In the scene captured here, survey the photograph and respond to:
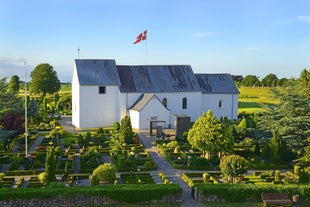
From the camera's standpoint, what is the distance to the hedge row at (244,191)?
2006 centimetres

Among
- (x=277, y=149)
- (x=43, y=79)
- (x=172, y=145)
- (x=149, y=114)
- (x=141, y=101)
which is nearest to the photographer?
(x=277, y=149)

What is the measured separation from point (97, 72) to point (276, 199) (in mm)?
31469

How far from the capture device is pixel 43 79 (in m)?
74.5

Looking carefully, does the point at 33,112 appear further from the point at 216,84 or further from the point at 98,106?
the point at 216,84

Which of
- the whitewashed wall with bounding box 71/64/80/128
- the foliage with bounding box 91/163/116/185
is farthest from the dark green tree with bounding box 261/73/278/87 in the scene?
the foliage with bounding box 91/163/116/185

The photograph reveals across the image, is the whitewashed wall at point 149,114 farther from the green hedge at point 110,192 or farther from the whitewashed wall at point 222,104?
the green hedge at point 110,192

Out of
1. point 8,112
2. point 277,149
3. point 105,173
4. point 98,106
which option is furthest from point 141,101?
point 105,173

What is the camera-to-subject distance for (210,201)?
20141 mm

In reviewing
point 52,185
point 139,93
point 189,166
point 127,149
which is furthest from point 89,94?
point 52,185

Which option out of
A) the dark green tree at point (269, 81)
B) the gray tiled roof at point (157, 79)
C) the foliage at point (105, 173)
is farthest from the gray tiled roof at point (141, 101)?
the dark green tree at point (269, 81)

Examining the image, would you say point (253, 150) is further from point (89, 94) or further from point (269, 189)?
point (89, 94)

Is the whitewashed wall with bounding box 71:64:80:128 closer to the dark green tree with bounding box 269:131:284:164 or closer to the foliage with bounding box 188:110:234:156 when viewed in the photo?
the foliage with bounding box 188:110:234:156

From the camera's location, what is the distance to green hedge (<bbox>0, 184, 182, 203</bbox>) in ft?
60.9

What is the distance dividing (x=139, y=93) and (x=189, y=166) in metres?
20.2
